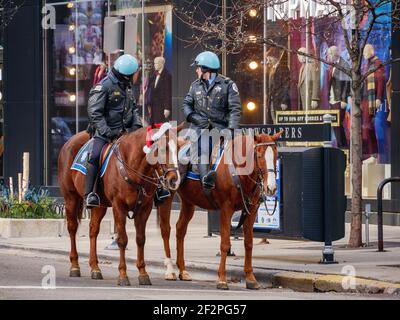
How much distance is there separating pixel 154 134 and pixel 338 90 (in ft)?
36.8

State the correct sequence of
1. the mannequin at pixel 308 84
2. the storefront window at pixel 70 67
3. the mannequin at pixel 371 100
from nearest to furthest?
1. the mannequin at pixel 371 100
2. the mannequin at pixel 308 84
3. the storefront window at pixel 70 67

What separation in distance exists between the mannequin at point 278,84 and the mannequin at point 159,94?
130 inches

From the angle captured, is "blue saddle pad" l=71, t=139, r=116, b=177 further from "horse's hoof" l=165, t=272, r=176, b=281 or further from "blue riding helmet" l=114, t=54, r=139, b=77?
"horse's hoof" l=165, t=272, r=176, b=281

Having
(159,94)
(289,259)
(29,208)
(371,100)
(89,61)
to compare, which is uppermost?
(89,61)

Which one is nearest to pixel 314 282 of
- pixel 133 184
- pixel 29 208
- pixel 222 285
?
pixel 222 285

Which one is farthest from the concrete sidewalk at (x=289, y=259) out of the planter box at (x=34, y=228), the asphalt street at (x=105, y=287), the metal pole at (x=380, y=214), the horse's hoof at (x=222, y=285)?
→ the horse's hoof at (x=222, y=285)

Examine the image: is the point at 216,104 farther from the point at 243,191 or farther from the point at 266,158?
the point at 266,158

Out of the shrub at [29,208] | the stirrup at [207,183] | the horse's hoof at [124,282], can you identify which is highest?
the stirrup at [207,183]

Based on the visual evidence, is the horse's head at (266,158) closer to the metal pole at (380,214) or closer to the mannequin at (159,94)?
the metal pole at (380,214)

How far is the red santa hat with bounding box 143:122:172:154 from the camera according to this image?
14.2m

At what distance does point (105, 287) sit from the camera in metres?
14.5

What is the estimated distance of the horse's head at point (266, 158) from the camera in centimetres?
1425
